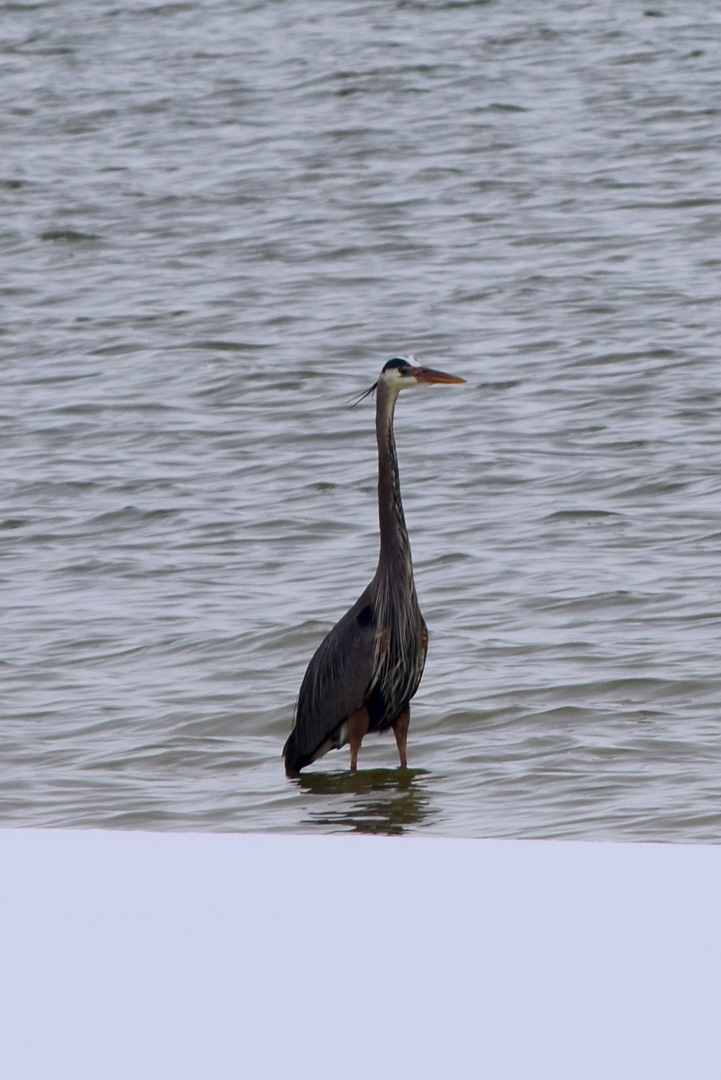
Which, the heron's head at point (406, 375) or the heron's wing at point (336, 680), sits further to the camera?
the heron's head at point (406, 375)

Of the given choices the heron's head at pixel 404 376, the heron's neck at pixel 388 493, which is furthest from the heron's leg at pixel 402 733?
the heron's head at pixel 404 376

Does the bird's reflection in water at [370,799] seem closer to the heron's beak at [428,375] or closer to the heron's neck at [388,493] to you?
the heron's neck at [388,493]

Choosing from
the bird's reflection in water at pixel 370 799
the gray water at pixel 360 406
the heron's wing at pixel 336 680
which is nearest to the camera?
the bird's reflection in water at pixel 370 799

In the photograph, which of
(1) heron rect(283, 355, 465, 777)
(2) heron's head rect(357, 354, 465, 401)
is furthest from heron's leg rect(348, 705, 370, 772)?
(2) heron's head rect(357, 354, 465, 401)

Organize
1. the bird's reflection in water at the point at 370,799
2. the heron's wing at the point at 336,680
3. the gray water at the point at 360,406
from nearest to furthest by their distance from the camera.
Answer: the bird's reflection in water at the point at 370,799 < the heron's wing at the point at 336,680 < the gray water at the point at 360,406

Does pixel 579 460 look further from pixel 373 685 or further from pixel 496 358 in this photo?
pixel 373 685

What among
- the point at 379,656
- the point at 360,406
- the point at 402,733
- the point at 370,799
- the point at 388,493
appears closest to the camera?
the point at 370,799

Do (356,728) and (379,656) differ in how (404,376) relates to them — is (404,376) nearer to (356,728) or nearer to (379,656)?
(379,656)

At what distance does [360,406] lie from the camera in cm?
1140

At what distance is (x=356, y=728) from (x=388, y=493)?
32.3 inches

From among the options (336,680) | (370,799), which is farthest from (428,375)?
(370,799)

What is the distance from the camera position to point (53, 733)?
6.40 meters

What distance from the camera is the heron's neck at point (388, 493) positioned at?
6.26m

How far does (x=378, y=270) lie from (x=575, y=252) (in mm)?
1534
